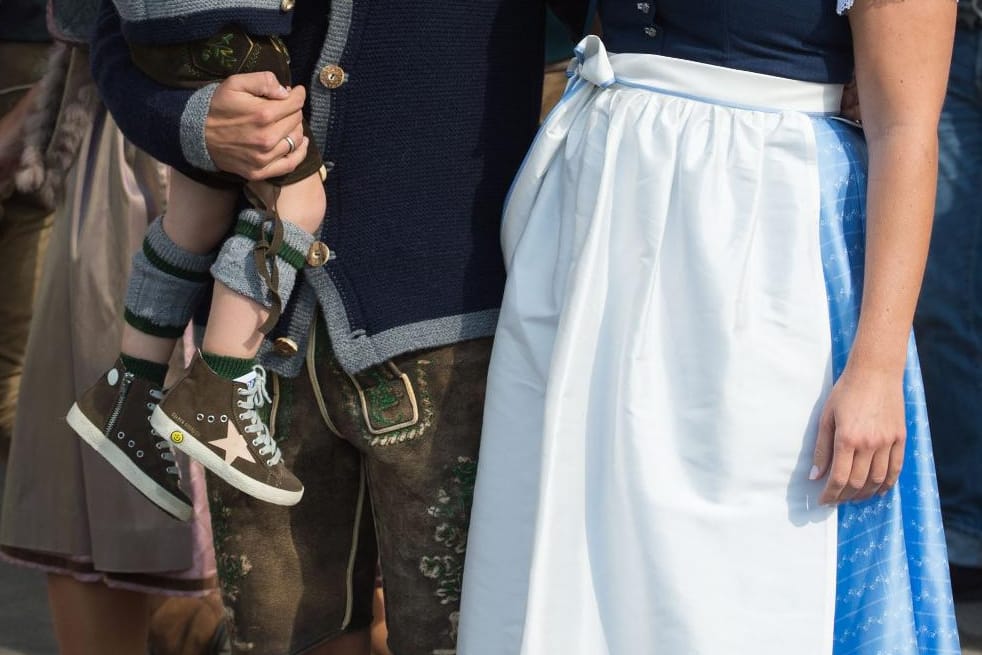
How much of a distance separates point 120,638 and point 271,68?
1.37m

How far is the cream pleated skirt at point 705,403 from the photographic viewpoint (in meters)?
1.45

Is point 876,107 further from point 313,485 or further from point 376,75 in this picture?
point 313,485

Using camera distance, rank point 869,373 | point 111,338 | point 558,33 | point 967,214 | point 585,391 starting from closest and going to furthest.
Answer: point 869,373, point 585,391, point 111,338, point 558,33, point 967,214

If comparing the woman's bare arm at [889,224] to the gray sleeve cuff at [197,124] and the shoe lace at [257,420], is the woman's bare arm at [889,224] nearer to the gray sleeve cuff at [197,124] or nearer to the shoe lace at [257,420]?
the shoe lace at [257,420]

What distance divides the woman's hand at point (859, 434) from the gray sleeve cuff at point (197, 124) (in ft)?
2.51

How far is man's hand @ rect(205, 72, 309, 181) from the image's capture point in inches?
59.1

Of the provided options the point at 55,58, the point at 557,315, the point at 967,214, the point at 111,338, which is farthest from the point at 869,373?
the point at 967,214

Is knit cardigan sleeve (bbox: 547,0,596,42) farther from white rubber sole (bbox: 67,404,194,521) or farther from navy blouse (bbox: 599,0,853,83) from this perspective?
white rubber sole (bbox: 67,404,194,521)

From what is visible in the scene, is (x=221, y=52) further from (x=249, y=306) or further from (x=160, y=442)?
(x=160, y=442)

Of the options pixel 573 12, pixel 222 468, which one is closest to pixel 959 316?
pixel 573 12

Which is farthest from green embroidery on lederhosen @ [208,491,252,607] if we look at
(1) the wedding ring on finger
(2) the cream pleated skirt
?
(1) the wedding ring on finger

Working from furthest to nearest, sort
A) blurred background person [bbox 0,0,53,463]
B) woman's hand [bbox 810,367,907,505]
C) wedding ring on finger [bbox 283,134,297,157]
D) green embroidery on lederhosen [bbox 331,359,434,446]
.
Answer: blurred background person [bbox 0,0,53,463] < green embroidery on lederhosen [bbox 331,359,434,446] < wedding ring on finger [bbox 283,134,297,157] < woman's hand [bbox 810,367,907,505]

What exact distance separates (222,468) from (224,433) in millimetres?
42

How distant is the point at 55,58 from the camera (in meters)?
2.47
